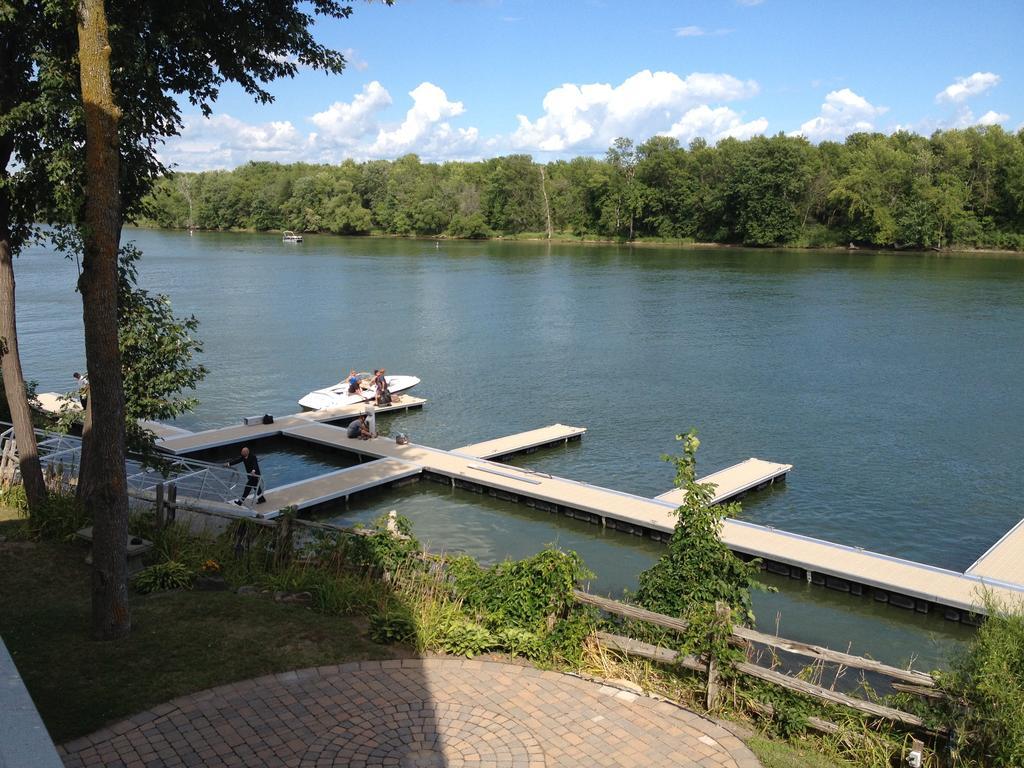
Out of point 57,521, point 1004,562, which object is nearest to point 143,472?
point 57,521

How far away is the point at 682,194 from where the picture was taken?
103125 millimetres

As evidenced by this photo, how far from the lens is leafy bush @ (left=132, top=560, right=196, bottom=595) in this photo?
10172 millimetres

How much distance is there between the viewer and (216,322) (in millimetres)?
48875

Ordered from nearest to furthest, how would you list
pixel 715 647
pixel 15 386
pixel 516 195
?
pixel 715 647, pixel 15 386, pixel 516 195

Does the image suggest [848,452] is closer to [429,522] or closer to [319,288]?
[429,522]

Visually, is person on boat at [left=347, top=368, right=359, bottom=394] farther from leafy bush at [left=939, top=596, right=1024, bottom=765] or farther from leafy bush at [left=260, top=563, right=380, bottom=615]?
leafy bush at [left=939, top=596, right=1024, bottom=765]

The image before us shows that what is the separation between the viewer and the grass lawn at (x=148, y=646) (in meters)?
7.59

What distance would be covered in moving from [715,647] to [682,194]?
100 meters

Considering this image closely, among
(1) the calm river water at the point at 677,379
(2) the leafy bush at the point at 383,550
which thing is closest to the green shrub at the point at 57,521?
(2) the leafy bush at the point at 383,550

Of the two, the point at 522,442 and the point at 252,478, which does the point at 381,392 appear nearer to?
the point at 522,442

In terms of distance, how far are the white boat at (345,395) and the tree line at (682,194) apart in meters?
60.4

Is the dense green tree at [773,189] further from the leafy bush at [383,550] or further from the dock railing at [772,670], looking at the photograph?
the dock railing at [772,670]

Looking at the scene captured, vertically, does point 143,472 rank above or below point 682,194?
below

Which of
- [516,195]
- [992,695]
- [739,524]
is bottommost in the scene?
[739,524]
